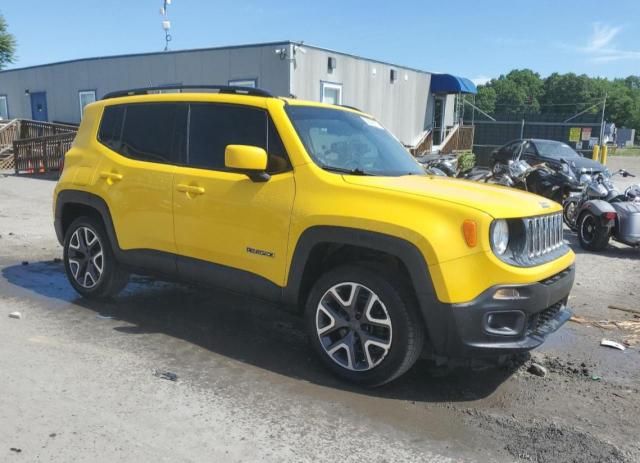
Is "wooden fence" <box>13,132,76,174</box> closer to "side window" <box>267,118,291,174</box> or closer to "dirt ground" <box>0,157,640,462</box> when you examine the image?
"dirt ground" <box>0,157,640,462</box>

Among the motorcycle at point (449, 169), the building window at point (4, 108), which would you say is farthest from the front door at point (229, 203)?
the building window at point (4, 108)

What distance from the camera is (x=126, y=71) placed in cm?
2053

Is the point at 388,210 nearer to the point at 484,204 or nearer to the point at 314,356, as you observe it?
the point at 484,204

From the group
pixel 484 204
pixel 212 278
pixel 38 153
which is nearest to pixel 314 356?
pixel 212 278

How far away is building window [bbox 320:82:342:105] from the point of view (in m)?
17.8

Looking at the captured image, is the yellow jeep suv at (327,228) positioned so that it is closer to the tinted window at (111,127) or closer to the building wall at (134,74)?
the tinted window at (111,127)

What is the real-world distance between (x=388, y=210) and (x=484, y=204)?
59 centimetres

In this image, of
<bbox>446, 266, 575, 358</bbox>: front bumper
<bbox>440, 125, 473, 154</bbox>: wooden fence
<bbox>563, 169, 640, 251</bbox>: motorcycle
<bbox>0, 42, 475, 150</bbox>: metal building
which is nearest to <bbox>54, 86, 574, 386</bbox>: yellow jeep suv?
<bbox>446, 266, 575, 358</bbox>: front bumper

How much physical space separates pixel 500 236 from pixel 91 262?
3.88 meters

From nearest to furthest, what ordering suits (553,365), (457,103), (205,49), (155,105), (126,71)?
(553,365) → (155,105) → (205,49) → (126,71) → (457,103)

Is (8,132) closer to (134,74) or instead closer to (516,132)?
(134,74)

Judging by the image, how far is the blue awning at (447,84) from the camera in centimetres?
2536

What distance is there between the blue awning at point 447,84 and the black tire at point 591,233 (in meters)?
17.7

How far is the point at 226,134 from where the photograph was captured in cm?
454
